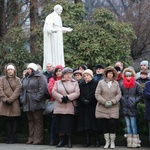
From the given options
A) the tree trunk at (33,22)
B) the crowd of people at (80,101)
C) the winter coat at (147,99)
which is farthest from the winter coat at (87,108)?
the tree trunk at (33,22)

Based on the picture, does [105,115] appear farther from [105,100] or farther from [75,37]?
[75,37]

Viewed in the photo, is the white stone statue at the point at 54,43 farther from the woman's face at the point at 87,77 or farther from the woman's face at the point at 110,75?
the woman's face at the point at 110,75

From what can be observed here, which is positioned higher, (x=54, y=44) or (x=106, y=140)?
(x=54, y=44)

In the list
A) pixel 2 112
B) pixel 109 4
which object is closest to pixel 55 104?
pixel 2 112

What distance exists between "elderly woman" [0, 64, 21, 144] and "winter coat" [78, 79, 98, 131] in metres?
1.84

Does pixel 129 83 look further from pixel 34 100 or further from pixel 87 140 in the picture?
pixel 34 100

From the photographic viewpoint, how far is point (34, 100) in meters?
12.1

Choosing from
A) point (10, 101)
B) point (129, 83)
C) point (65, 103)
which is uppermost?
point (129, 83)

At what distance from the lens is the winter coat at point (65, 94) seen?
1154 centimetres

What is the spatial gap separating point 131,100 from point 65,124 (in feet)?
5.75

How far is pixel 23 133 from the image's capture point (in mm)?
12953

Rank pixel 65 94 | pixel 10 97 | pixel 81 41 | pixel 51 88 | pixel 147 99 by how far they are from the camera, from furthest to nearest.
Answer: pixel 81 41, pixel 10 97, pixel 51 88, pixel 65 94, pixel 147 99

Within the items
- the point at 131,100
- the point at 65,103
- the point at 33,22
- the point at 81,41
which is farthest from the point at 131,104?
the point at 33,22

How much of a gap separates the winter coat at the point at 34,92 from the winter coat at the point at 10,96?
0.74 ft
